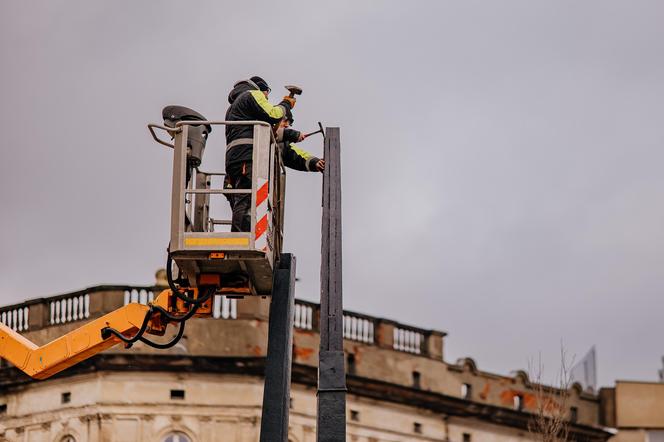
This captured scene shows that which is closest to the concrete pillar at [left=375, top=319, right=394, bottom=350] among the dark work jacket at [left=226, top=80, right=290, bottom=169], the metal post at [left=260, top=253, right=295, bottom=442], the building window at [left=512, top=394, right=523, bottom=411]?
the building window at [left=512, top=394, right=523, bottom=411]

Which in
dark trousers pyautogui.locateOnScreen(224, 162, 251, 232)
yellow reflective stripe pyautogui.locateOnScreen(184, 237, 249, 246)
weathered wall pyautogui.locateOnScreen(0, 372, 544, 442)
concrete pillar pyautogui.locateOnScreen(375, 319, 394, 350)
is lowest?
yellow reflective stripe pyautogui.locateOnScreen(184, 237, 249, 246)

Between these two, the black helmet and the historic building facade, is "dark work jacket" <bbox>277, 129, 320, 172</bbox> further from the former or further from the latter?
the historic building facade

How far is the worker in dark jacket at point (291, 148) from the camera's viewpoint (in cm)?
1692

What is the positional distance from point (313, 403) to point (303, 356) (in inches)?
58.7

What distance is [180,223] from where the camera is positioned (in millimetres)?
15898

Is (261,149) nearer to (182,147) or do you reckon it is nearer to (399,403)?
(182,147)

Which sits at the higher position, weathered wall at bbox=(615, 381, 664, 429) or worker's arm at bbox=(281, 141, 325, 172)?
weathered wall at bbox=(615, 381, 664, 429)

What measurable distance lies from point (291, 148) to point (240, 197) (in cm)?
90

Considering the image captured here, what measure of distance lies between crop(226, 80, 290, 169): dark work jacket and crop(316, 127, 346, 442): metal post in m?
1.02

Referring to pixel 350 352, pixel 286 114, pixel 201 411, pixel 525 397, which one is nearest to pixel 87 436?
pixel 201 411

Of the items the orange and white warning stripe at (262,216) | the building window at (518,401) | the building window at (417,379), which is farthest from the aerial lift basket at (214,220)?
the building window at (518,401)

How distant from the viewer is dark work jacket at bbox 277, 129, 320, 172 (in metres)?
16.9

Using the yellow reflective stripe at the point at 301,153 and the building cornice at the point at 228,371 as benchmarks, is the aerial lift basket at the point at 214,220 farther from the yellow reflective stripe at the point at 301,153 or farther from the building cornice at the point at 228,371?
the building cornice at the point at 228,371

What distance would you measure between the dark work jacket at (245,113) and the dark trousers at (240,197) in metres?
0.06
